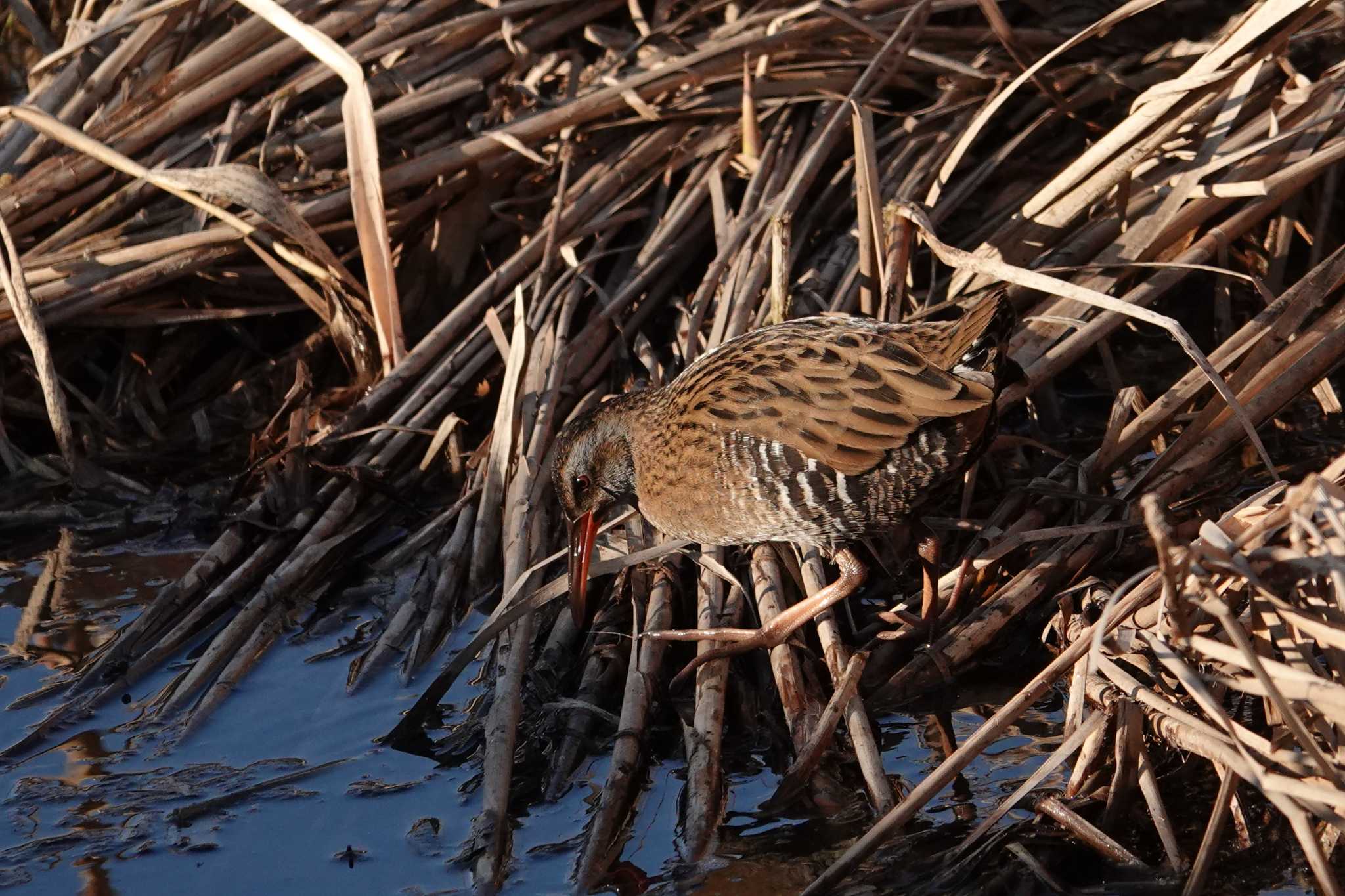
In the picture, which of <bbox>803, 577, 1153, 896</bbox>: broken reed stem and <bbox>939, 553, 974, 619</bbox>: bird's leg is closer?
<bbox>803, 577, 1153, 896</bbox>: broken reed stem

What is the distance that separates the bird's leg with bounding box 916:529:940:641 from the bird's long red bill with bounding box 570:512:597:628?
0.78m

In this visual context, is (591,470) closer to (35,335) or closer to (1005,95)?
(1005,95)

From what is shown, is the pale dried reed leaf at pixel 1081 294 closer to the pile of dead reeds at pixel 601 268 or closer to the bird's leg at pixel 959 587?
the pile of dead reeds at pixel 601 268

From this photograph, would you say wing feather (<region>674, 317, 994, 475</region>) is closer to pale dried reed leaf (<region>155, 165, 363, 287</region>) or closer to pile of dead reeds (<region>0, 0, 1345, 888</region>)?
pile of dead reeds (<region>0, 0, 1345, 888</region>)

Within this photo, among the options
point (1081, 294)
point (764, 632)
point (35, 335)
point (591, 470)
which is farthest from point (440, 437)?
point (1081, 294)

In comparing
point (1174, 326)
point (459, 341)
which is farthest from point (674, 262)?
point (1174, 326)

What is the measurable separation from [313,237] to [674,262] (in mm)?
1095

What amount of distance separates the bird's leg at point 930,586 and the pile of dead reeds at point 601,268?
1.3 inches

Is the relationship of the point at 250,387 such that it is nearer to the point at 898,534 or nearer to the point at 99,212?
the point at 99,212

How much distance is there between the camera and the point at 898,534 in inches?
141

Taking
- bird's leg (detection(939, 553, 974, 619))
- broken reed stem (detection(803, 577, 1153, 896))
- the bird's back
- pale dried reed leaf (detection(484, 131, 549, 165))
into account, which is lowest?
broken reed stem (detection(803, 577, 1153, 896))

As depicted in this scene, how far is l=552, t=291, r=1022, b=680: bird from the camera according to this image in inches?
120

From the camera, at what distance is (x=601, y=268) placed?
458 cm

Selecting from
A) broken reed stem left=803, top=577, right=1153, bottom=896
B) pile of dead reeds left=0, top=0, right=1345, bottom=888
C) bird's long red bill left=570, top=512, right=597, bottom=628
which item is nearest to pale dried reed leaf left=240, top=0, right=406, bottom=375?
pile of dead reeds left=0, top=0, right=1345, bottom=888
